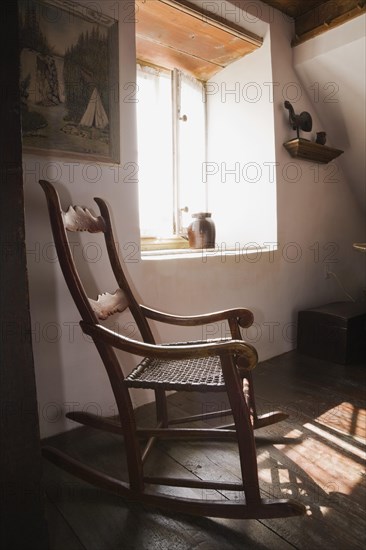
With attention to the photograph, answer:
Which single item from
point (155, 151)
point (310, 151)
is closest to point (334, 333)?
point (310, 151)

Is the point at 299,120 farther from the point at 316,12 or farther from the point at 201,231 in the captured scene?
the point at 201,231

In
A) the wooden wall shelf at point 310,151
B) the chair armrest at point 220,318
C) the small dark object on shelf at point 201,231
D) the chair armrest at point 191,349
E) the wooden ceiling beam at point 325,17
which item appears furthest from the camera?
the wooden wall shelf at point 310,151

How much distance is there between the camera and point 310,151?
269 centimetres

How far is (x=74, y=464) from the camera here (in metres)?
1.29

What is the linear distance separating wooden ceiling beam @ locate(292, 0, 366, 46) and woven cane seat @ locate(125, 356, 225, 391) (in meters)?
2.41

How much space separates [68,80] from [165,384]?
1376 mm

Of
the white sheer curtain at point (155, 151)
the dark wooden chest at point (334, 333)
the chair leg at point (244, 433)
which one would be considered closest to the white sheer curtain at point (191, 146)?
the white sheer curtain at point (155, 151)

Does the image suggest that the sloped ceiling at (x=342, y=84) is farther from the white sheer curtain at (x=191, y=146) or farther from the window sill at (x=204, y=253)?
the window sill at (x=204, y=253)

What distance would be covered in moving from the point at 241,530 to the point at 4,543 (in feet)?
2.14

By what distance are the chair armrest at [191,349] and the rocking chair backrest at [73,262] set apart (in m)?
0.10

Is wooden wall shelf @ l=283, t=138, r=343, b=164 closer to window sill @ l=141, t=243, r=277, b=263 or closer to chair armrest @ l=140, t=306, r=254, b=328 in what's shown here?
window sill @ l=141, t=243, r=277, b=263

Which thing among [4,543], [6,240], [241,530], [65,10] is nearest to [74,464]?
[4,543]

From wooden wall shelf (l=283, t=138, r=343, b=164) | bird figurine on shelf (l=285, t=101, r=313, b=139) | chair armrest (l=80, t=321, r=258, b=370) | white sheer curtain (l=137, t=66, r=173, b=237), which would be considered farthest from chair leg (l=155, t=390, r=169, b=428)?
bird figurine on shelf (l=285, t=101, r=313, b=139)

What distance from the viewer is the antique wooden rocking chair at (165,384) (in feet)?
3.47
